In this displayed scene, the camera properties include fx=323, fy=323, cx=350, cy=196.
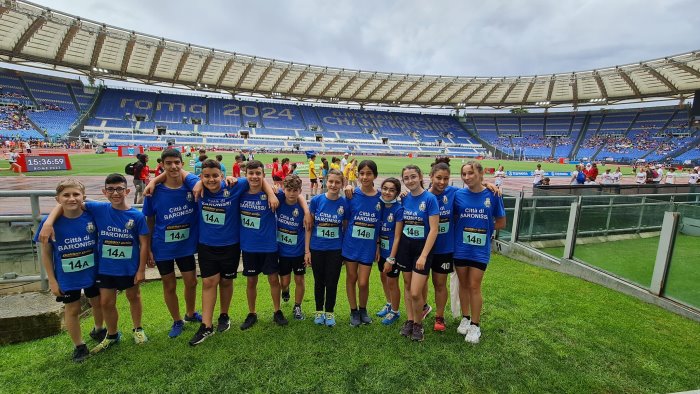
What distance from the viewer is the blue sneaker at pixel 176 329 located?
3.54m

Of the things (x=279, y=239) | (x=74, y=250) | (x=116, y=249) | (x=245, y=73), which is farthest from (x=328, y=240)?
(x=245, y=73)

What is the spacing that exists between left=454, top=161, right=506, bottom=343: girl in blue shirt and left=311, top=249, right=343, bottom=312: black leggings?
4.56 feet

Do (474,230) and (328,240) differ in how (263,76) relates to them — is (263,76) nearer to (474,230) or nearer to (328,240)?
(328,240)

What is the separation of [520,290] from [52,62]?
5080 cm

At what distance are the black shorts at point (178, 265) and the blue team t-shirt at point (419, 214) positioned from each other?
241 cm

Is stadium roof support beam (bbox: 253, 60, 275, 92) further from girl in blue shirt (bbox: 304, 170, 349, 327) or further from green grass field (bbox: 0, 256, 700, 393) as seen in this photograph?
green grass field (bbox: 0, 256, 700, 393)

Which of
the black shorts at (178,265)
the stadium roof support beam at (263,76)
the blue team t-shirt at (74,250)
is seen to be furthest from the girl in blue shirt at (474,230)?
the stadium roof support beam at (263,76)

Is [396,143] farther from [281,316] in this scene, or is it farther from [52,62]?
[281,316]

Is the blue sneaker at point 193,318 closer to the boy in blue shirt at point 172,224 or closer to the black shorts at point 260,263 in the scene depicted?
the boy in blue shirt at point 172,224

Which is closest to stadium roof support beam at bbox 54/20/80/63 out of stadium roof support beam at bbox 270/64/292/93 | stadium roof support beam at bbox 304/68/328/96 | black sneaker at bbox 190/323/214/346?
stadium roof support beam at bbox 270/64/292/93

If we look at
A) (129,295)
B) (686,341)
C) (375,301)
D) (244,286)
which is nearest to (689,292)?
(686,341)

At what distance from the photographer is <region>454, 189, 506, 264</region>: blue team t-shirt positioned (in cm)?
361

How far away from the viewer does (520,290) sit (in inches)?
201

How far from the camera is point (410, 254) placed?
3.62m
